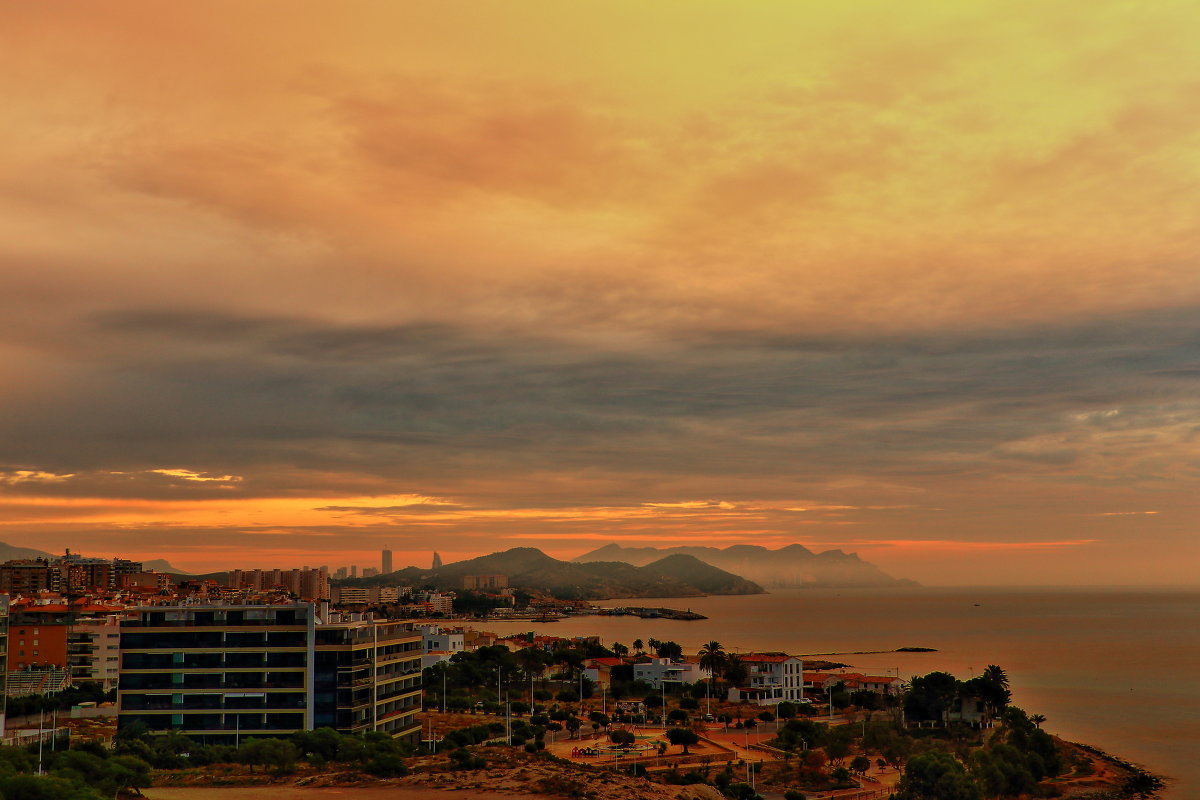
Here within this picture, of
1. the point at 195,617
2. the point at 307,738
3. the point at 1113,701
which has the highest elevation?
the point at 195,617

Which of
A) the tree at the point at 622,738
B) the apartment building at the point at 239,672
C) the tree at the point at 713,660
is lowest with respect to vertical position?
the tree at the point at 622,738

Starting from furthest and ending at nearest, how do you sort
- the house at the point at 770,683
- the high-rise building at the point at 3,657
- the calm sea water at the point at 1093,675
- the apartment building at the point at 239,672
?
the house at the point at 770,683, the calm sea water at the point at 1093,675, the high-rise building at the point at 3,657, the apartment building at the point at 239,672

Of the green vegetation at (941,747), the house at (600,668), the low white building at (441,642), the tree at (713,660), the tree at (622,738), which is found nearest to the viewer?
the green vegetation at (941,747)

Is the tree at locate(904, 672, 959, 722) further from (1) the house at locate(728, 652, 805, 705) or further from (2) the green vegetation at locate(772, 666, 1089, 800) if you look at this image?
(1) the house at locate(728, 652, 805, 705)

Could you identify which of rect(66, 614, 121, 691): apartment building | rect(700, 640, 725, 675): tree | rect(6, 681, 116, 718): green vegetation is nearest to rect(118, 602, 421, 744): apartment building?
rect(6, 681, 116, 718): green vegetation

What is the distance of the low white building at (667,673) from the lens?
309 ft

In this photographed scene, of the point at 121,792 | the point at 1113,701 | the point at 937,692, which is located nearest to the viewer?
the point at 121,792

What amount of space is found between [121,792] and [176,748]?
31.8 ft

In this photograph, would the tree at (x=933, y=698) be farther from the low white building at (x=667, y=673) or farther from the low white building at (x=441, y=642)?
the low white building at (x=441, y=642)

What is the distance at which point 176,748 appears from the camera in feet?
161

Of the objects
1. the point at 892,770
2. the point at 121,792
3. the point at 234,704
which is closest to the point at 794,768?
the point at 892,770

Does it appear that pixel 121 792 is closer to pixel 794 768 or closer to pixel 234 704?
pixel 234 704

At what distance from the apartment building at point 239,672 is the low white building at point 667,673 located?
45.1 meters

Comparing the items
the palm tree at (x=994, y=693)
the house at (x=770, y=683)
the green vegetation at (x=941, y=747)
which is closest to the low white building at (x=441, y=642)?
the house at (x=770, y=683)
